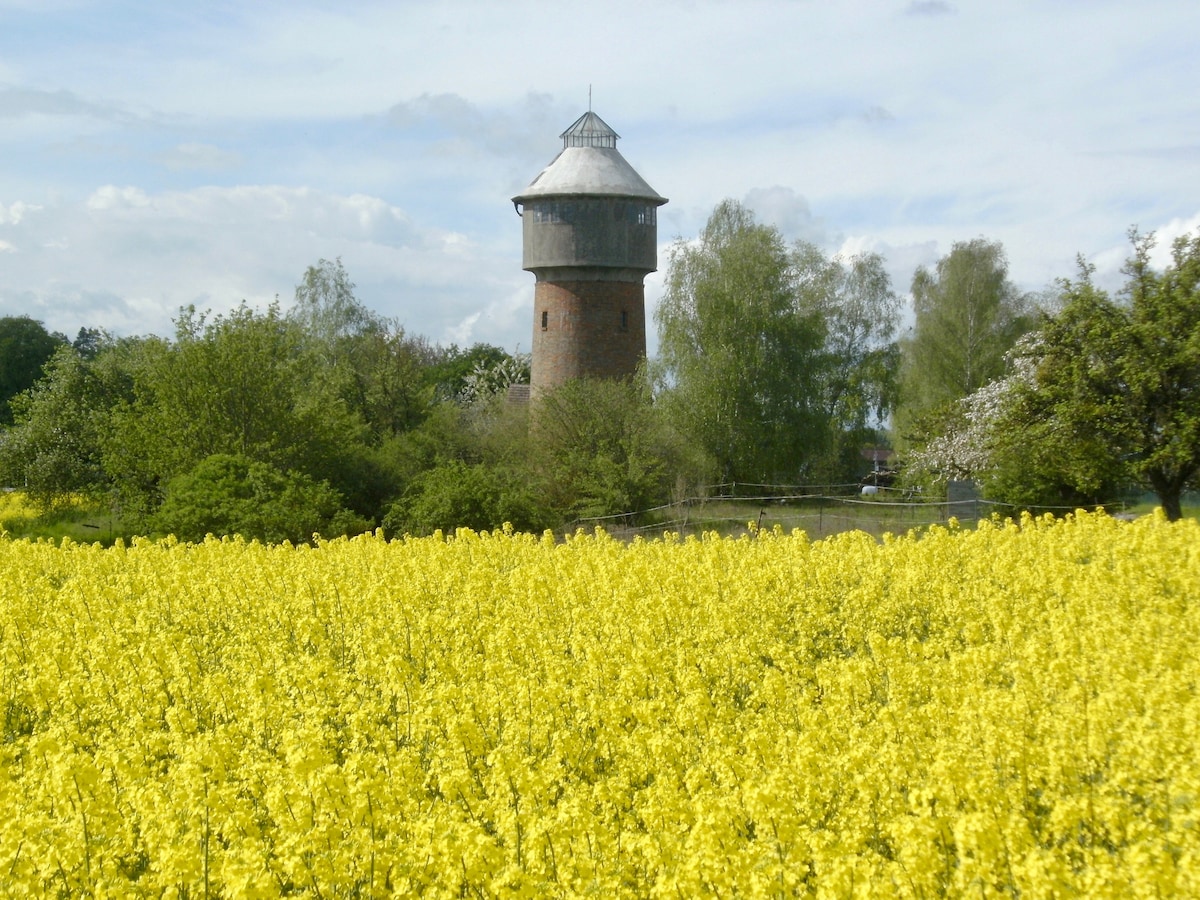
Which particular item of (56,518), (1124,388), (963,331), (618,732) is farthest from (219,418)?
(963,331)

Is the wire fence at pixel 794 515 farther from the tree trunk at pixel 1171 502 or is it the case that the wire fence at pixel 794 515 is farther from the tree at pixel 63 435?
the tree at pixel 63 435

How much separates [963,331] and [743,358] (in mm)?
16605

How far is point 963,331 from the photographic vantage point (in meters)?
55.9

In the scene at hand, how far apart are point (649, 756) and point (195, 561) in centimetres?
1111

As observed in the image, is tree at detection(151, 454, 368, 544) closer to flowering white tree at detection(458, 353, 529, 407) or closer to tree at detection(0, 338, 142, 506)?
tree at detection(0, 338, 142, 506)

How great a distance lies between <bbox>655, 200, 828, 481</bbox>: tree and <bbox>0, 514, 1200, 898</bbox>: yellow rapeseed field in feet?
93.4

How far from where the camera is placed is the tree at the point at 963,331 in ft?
181

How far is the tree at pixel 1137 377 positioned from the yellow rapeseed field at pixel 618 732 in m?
11.1

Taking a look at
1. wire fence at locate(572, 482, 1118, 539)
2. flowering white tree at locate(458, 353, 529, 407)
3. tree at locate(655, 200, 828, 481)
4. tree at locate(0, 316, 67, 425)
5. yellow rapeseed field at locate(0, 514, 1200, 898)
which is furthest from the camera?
tree at locate(0, 316, 67, 425)

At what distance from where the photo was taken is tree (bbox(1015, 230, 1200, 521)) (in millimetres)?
24500

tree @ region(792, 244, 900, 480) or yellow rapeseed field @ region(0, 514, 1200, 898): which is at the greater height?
tree @ region(792, 244, 900, 480)

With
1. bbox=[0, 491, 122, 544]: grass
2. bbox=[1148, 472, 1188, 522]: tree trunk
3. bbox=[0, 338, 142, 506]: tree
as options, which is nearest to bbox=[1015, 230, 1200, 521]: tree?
bbox=[1148, 472, 1188, 522]: tree trunk

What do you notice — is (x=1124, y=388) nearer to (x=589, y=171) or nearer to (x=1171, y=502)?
(x=1171, y=502)

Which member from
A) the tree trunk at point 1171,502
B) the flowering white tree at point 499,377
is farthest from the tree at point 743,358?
the flowering white tree at point 499,377
